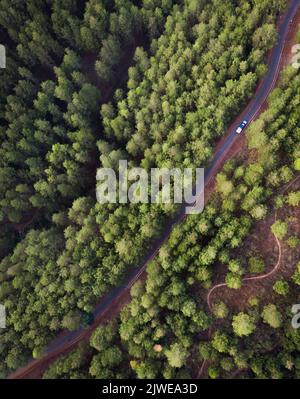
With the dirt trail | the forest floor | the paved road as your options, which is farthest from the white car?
the forest floor

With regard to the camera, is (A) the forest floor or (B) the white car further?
(B) the white car

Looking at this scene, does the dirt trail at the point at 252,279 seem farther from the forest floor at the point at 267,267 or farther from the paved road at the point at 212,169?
the paved road at the point at 212,169

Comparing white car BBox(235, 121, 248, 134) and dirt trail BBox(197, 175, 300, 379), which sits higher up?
Answer: white car BBox(235, 121, 248, 134)

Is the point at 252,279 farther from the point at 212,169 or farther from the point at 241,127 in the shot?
the point at 241,127

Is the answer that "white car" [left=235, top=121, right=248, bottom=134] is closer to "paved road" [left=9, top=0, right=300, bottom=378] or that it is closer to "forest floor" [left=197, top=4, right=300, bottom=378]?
"paved road" [left=9, top=0, right=300, bottom=378]

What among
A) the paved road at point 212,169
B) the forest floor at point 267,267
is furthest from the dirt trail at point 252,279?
the paved road at point 212,169

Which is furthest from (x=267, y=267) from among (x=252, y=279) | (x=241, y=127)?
(x=241, y=127)

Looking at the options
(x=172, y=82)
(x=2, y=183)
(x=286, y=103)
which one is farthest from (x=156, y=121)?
(x=2, y=183)

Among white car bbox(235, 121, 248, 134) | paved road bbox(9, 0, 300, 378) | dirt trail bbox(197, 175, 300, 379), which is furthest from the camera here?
white car bbox(235, 121, 248, 134)

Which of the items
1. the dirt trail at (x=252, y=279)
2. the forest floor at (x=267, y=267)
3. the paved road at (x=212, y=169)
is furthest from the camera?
the paved road at (x=212, y=169)
